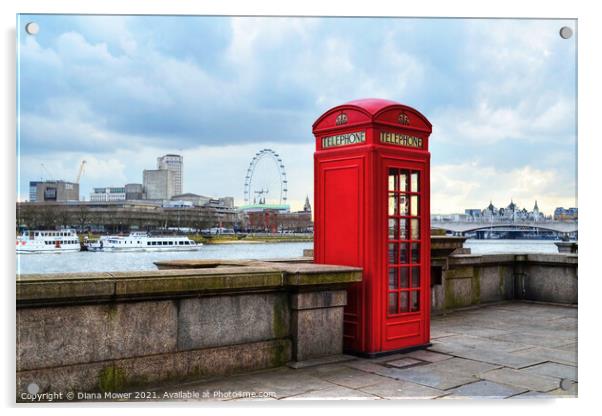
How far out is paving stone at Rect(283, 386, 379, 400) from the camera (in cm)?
469

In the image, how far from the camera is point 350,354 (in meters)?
6.16

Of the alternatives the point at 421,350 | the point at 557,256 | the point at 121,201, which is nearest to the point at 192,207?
the point at 121,201

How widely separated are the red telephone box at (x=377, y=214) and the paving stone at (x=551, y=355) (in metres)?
1.09

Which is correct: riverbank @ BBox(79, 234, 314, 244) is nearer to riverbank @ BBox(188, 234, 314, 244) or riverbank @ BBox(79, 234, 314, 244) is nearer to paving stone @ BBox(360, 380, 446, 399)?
riverbank @ BBox(188, 234, 314, 244)

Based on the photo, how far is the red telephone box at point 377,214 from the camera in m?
6.01

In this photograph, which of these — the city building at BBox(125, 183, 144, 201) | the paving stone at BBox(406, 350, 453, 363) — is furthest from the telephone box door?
the city building at BBox(125, 183, 144, 201)

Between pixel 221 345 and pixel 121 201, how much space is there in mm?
8398

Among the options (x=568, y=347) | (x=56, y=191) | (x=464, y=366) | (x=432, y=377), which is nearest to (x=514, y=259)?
(x=568, y=347)

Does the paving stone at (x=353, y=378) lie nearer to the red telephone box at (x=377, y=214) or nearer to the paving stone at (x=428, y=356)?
the red telephone box at (x=377, y=214)

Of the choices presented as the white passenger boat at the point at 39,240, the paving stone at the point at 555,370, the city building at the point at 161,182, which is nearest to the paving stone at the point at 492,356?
the paving stone at the point at 555,370

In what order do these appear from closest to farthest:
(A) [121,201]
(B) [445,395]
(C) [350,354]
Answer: (B) [445,395], (C) [350,354], (A) [121,201]

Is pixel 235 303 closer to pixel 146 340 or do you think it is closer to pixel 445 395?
pixel 146 340

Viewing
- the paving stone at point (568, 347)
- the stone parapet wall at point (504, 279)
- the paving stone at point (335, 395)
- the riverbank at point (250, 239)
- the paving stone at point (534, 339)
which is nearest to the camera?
the paving stone at point (335, 395)

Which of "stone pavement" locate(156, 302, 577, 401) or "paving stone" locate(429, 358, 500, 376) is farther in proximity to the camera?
"paving stone" locate(429, 358, 500, 376)
